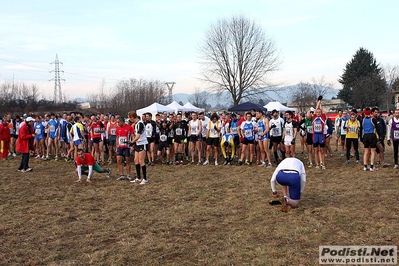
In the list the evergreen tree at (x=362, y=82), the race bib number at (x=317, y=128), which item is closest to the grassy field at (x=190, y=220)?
the race bib number at (x=317, y=128)

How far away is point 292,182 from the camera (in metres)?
7.12

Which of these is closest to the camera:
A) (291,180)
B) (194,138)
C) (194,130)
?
(291,180)

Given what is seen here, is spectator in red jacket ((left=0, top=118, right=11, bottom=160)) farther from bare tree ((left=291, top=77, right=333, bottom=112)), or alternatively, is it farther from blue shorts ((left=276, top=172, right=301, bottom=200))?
bare tree ((left=291, top=77, right=333, bottom=112))

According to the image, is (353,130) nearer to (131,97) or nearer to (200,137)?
(200,137)

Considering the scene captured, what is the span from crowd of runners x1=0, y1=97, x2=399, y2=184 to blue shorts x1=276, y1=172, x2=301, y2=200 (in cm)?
453

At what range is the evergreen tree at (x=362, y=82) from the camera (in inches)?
1956

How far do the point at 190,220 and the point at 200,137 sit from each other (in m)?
8.01

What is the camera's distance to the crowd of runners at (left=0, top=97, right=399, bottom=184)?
11298 millimetres

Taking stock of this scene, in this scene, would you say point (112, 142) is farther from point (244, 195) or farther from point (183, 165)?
point (244, 195)

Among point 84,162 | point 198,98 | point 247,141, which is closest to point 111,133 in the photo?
point 84,162

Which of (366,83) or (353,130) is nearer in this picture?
(353,130)

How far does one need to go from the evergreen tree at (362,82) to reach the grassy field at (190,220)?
42458mm

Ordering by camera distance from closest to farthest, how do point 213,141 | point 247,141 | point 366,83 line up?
point 247,141 < point 213,141 < point 366,83

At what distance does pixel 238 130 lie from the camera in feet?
45.7
